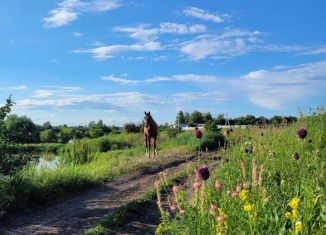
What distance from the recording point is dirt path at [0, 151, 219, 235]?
9.69m

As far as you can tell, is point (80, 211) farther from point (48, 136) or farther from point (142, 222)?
point (48, 136)

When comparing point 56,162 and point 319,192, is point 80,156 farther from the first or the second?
point 319,192

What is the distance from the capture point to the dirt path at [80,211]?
381 inches

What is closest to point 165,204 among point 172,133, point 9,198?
point 9,198

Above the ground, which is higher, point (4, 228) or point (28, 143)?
point (28, 143)

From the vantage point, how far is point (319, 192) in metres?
4.86

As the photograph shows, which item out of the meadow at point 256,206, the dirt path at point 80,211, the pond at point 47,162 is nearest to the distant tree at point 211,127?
the pond at point 47,162

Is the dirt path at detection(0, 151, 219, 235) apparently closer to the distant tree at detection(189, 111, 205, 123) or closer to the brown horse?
the brown horse

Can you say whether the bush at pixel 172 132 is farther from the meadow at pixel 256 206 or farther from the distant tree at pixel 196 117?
the meadow at pixel 256 206

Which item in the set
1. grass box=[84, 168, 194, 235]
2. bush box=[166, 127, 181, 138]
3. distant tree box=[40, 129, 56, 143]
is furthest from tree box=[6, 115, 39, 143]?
distant tree box=[40, 129, 56, 143]

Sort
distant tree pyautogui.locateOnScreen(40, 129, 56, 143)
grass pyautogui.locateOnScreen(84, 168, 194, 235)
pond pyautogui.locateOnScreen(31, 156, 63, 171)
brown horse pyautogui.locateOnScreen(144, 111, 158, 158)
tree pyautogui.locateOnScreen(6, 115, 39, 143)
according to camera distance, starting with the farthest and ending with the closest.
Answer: distant tree pyautogui.locateOnScreen(40, 129, 56, 143) < brown horse pyautogui.locateOnScreen(144, 111, 158, 158) < pond pyautogui.locateOnScreen(31, 156, 63, 171) < tree pyautogui.locateOnScreen(6, 115, 39, 143) < grass pyautogui.locateOnScreen(84, 168, 194, 235)

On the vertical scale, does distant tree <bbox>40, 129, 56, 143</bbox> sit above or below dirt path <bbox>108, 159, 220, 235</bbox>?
above

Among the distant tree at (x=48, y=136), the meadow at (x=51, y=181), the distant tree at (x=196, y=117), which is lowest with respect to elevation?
the meadow at (x=51, y=181)

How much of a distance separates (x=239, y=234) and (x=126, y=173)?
493 inches
